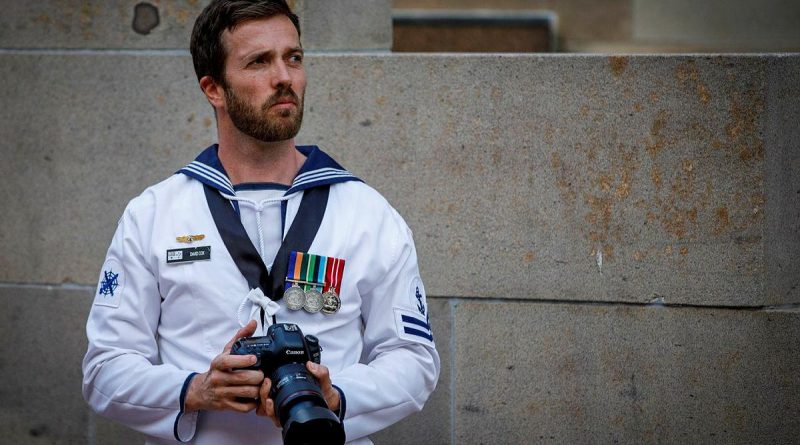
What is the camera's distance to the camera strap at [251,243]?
2.94 metres

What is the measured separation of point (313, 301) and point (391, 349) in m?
0.32

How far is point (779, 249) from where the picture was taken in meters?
4.02

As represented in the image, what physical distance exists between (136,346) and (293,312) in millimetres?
505

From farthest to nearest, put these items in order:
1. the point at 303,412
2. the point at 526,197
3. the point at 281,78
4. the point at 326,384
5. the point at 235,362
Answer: the point at 526,197 < the point at 281,78 < the point at 326,384 < the point at 235,362 < the point at 303,412

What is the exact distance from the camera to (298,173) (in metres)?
3.17

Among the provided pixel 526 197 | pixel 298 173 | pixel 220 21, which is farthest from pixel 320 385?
pixel 526 197

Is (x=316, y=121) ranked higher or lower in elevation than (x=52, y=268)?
higher

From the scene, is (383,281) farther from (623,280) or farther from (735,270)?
(735,270)

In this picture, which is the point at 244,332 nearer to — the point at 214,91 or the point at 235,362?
the point at 235,362

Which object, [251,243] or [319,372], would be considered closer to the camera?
[319,372]

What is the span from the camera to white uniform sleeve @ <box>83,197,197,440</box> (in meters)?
2.84

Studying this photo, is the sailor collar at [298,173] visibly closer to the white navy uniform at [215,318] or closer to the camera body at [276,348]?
the white navy uniform at [215,318]

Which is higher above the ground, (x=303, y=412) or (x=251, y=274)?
(x=251, y=274)

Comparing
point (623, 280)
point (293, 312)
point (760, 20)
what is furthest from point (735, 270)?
point (760, 20)
